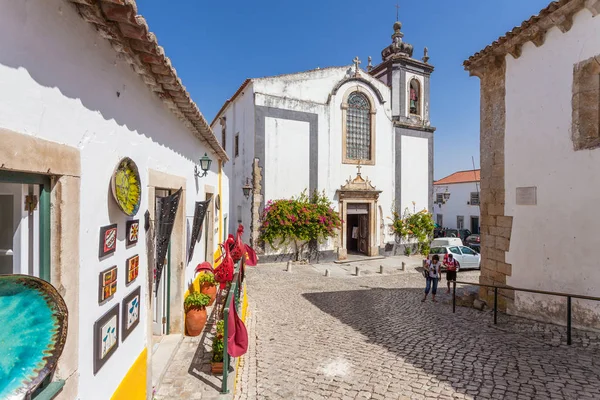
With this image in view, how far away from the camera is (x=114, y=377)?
285 centimetres

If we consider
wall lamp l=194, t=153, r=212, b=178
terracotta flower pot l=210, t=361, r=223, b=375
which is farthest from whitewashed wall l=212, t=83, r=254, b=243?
terracotta flower pot l=210, t=361, r=223, b=375

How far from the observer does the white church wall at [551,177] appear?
5.77m

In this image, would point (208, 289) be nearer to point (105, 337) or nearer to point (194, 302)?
point (194, 302)

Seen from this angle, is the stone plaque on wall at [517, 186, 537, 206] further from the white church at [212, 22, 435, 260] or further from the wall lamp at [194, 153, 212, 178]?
the white church at [212, 22, 435, 260]

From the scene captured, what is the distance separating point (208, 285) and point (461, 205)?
30420mm

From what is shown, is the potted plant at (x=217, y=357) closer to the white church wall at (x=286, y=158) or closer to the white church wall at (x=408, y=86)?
the white church wall at (x=286, y=158)

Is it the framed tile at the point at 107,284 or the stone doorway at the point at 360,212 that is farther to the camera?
the stone doorway at the point at 360,212

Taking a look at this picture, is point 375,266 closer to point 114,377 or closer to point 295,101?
point 295,101

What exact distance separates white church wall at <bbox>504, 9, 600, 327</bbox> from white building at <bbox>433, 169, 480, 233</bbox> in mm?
22935

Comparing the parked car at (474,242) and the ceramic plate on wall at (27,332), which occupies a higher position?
the ceramic plate on wall at (27,332)

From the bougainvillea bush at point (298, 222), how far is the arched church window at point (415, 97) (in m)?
7.94

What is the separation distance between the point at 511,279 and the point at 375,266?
7.95m

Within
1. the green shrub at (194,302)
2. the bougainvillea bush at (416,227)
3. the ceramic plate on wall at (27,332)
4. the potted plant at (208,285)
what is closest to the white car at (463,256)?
the bougainvillea bush at (416,227)

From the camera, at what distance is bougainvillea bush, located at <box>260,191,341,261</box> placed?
14.6 metres
